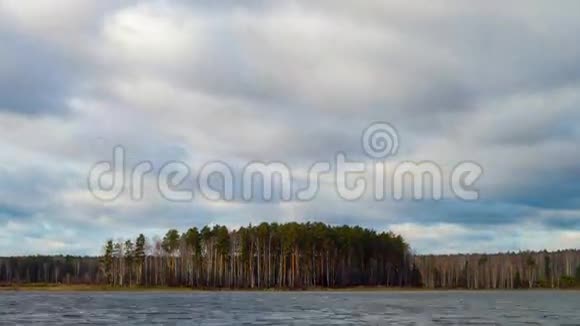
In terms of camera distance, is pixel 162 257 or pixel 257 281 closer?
pixel 257 281

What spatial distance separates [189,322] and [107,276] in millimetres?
140254

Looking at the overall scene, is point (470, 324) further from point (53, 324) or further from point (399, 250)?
point (399, 250)

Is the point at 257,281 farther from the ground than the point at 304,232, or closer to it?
closer to it

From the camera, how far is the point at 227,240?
6363 inches

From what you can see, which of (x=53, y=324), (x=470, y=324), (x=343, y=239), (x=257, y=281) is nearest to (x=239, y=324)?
(x=53, y=324)

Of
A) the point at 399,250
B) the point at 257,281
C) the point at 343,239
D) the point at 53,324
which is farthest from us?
the point at 399,250

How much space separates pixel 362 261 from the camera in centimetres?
17338

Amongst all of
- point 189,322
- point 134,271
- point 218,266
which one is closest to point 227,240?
point 218,266

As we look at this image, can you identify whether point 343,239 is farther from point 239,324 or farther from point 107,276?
point 239,324

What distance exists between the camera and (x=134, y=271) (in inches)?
6983

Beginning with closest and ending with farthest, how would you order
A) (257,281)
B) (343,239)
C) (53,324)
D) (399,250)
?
(53,324)
(257,281)
(343,239)
(399,250)

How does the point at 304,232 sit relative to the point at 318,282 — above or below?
above

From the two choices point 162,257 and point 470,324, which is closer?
point 470,324

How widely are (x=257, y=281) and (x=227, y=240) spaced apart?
10597mm
